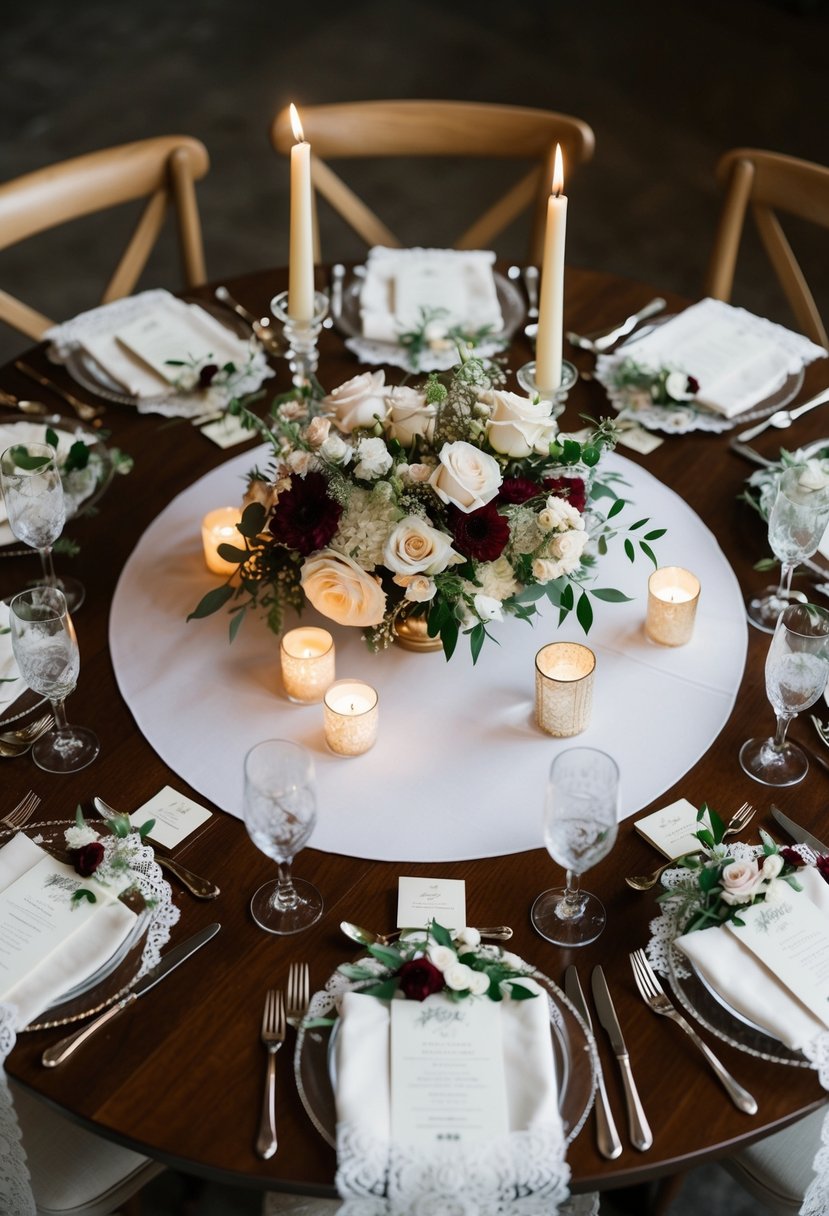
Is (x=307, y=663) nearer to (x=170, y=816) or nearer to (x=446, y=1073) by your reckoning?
(x=170, y=816)

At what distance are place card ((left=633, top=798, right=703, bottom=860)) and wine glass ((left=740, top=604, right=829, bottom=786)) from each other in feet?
0.40

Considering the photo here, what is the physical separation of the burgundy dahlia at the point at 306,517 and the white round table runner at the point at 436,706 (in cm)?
27

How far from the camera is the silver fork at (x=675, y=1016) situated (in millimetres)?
1358

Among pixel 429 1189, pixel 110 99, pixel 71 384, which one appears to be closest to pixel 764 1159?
pixel 429 1189

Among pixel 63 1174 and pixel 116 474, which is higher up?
pixel 116 474

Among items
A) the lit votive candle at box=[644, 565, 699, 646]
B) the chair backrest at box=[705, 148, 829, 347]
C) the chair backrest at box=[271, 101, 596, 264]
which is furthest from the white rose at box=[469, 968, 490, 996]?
the chair backrest at box=[271, 101, 596, 264]

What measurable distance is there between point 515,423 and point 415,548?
0.22 meters

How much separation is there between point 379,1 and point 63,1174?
5832mm

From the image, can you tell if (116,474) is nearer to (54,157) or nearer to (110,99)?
(54,157)

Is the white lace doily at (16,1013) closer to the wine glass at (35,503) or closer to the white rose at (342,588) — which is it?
the white rose at (342,588)

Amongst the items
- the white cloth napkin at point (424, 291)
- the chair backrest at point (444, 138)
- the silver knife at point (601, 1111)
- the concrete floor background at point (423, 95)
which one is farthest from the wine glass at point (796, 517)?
the concrete floor background at point (423, 95)

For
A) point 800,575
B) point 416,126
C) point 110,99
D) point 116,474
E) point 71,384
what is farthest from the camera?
point 110,99

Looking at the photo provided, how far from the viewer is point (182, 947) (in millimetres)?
1506

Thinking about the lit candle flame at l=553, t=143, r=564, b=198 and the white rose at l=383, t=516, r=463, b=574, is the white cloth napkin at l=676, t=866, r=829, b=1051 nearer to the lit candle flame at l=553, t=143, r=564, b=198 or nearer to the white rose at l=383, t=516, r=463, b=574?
the white rose at l=383, t=516, r=463, b=574
